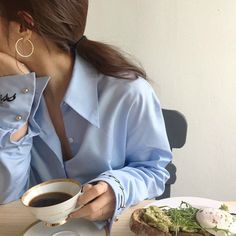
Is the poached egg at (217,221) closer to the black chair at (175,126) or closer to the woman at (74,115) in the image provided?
the woman at (74,115)

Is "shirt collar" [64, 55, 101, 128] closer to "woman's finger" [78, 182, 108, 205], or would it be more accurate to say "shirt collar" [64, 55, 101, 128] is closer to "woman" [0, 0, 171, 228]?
"woman" [0, 0, 171, 228]

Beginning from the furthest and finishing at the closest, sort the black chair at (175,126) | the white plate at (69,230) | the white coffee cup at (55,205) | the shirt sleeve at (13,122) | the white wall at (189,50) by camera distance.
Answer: the white wall at (189,50)
the black chair at (175,126)
the shirt sleeve at (13,122)
the white plate at (69,230)
the white coffee cup at (55,205)

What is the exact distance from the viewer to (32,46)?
85 cm

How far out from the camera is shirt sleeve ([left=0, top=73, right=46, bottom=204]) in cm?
84

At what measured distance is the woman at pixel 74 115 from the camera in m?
0.85

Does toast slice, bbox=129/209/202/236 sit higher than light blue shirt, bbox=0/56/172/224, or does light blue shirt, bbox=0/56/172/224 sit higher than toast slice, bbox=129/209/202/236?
light blue shirt, bbox=0/56/172/224

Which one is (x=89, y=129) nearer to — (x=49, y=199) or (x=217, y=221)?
(x=49, y=199)

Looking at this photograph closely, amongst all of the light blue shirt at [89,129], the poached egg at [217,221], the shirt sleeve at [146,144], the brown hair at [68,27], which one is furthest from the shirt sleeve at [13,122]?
the poached egg at [217,221]

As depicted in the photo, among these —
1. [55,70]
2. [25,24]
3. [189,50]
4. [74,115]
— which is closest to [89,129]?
[74,115]

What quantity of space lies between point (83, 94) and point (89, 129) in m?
0.08

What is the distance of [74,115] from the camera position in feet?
2.90

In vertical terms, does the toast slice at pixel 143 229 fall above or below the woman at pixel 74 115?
below

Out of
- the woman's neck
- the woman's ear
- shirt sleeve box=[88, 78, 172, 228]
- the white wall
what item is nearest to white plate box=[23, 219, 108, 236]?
shirt sleeve box=[88, 78, 172, 228]

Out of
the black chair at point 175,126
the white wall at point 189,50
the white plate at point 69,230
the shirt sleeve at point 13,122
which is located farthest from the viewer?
the white wall at point 189,50
